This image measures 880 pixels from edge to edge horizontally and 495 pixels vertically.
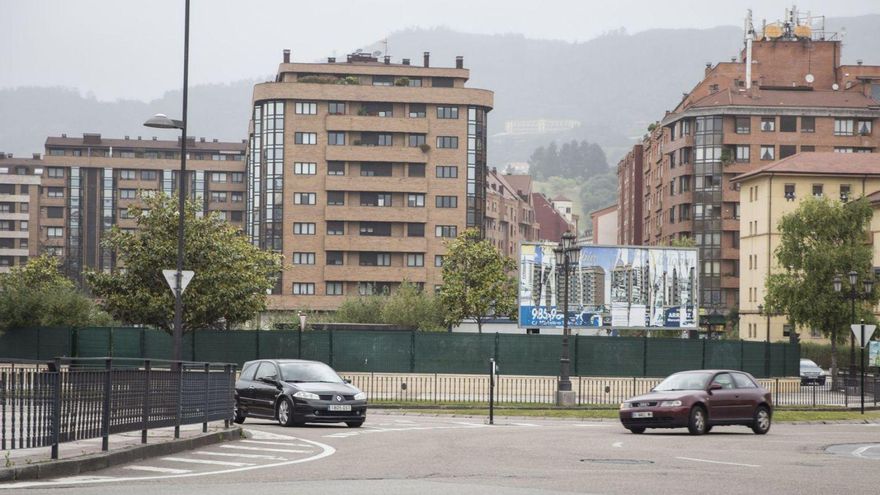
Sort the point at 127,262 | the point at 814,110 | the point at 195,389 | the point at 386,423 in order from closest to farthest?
the point at 195,389, the point at 386,423, the point at 127,262, the point at 814,110

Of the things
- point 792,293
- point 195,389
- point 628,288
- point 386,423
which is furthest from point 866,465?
point 792,293

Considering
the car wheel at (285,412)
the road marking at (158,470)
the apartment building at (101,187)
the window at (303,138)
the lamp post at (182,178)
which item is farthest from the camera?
the apartment building at (101,187)

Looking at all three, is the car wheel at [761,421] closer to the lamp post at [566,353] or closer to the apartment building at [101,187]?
the lamp post at [566,353]

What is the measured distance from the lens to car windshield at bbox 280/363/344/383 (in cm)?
3131

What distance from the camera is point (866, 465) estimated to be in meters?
20.9

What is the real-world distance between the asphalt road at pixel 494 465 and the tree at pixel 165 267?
24.5m

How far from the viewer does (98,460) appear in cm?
1739

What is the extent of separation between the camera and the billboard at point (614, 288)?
72.0m

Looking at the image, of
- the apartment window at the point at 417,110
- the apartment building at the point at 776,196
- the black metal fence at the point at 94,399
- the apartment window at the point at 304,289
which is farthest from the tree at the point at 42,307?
the apartment window at the point at 417,110

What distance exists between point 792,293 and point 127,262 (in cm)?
3978

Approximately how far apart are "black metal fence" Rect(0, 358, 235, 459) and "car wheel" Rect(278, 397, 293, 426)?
6.13 meters

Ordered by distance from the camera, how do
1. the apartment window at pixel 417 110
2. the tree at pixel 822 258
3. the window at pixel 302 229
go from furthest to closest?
the apartment window at pixel 417 110 → the window at pixel 302 229 → the tree at pixel 822 258

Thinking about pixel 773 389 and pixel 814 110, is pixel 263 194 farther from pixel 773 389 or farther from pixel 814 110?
pixel 773 389

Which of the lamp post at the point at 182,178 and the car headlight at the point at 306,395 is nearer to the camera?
the car headlight at the point at 306,395
